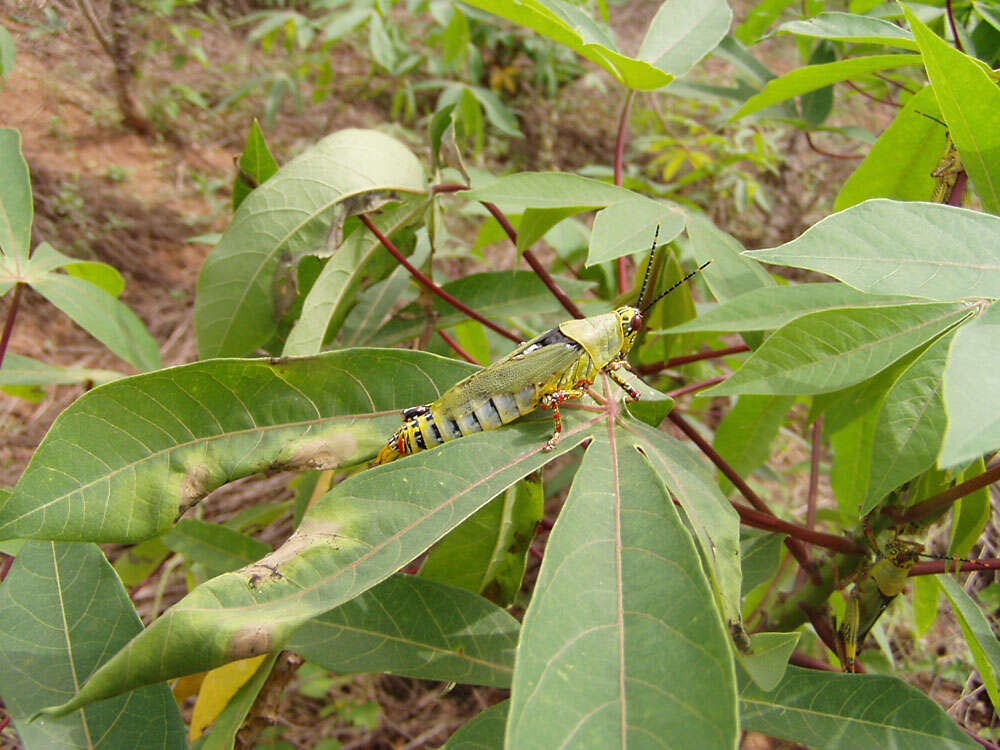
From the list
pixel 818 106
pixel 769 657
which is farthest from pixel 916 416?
pixel 818 106

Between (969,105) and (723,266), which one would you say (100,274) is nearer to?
(723,266)

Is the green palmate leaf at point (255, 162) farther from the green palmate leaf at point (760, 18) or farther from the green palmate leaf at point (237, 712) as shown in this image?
the green palmate leaf at point (760, 18)

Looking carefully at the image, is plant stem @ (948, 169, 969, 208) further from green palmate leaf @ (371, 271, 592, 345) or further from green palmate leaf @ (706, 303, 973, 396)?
green palmate leaf @ (371, 271, 592, 345)

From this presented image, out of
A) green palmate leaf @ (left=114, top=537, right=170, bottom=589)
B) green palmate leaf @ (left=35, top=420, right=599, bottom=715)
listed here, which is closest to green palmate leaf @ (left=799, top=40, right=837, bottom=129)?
green palmate leaf @ (left=35, top=420, right=599, bottom=715)

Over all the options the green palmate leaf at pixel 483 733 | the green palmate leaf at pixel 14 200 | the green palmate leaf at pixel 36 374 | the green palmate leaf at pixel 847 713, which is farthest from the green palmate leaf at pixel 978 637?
the green palmate leaf at pixel 14 200

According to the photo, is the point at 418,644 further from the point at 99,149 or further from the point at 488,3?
the point at 99,149
